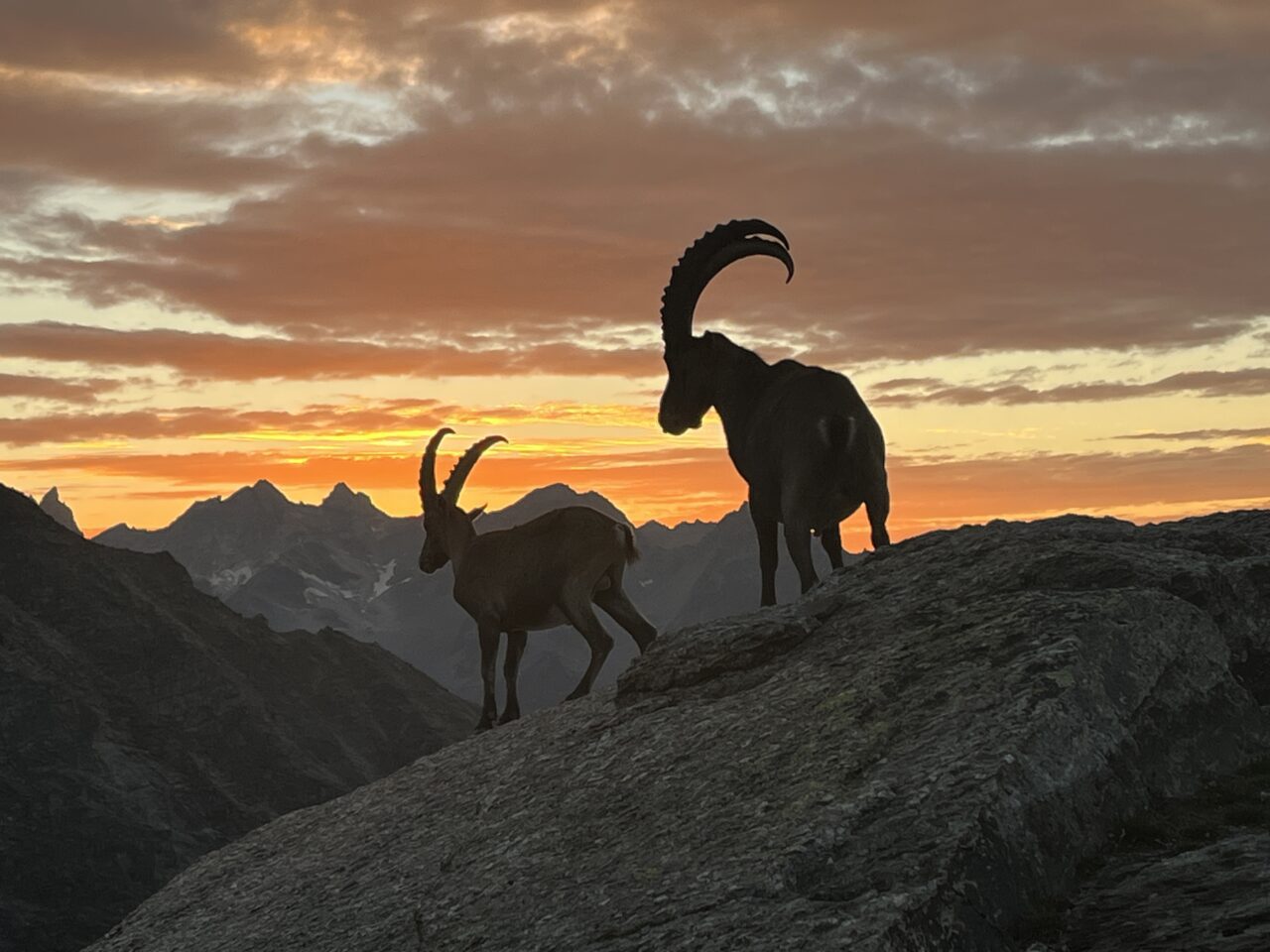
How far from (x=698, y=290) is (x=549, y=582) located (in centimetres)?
538

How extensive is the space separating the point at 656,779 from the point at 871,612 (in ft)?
10.3

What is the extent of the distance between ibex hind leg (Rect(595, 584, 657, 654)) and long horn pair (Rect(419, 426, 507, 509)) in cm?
333

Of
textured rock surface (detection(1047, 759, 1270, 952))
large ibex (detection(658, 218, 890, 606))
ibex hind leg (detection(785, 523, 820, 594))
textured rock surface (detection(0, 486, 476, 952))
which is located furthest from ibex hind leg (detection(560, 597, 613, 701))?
textured rock surface (detection(0, 486, 476, 952))

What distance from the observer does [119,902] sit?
137 metres

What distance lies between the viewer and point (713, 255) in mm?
19828

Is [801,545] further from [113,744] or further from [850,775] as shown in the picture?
[113,744]

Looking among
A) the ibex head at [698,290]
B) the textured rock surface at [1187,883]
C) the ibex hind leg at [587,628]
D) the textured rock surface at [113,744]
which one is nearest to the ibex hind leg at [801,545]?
the ibex head at [698,290]

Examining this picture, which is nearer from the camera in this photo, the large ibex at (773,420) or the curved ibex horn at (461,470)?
the large ibex at (773,420)

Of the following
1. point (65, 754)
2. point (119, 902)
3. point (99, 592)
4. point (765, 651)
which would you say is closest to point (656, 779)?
point (765, 651)

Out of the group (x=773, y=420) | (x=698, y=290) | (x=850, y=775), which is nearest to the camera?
(x=850, y=775)

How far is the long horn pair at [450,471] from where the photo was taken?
79.7 ft

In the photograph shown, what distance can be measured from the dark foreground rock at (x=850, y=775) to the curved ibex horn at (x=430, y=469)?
27.5 ft

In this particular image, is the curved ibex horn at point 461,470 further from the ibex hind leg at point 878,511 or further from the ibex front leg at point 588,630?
the ibex hind leg at point 878,511

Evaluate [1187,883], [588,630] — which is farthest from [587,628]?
[1187,883]
